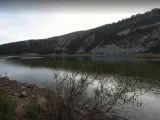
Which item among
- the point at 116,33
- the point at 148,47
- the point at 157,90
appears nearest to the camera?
the point at 157,90

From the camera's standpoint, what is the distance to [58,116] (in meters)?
10.9

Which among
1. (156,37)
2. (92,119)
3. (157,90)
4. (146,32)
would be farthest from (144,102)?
(146,32)

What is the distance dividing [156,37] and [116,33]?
130 feet

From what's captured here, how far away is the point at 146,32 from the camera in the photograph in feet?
501

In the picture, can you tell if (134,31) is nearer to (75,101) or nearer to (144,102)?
(144,102)

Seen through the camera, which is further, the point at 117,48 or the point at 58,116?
the point at 117,48

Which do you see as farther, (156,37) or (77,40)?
(77,40)

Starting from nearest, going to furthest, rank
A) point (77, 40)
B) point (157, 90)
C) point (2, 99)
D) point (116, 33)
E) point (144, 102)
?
1. point (2, 99)
2. point (144, 102)
3. point (157, 90)
4. point (116, 33)
5. point (77, 40)

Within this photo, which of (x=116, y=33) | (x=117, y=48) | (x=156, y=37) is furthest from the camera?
(x=116, y=33)

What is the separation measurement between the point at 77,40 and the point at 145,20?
1854 inches

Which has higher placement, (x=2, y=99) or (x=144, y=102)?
(x=2, y=99)

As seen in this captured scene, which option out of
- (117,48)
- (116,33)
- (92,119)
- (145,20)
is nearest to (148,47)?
(117,48)

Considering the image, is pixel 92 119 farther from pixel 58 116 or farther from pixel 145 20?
pixel 145 20

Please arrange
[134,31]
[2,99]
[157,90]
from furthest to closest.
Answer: [134,31]
[157,90]
[2,99]
